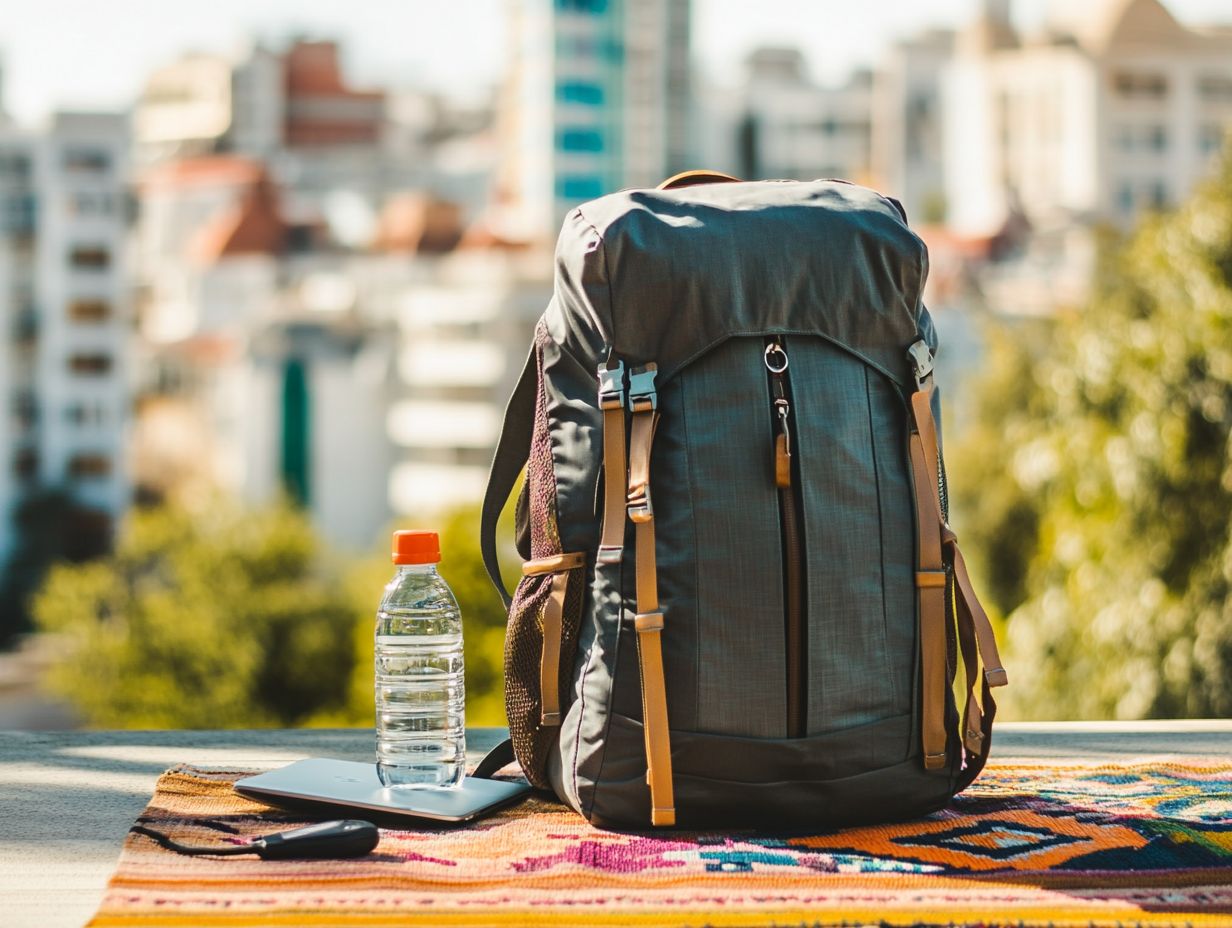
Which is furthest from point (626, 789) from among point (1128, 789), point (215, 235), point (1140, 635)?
point (215, 235)

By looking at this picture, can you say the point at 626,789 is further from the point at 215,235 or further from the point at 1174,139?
the point at 1174,139

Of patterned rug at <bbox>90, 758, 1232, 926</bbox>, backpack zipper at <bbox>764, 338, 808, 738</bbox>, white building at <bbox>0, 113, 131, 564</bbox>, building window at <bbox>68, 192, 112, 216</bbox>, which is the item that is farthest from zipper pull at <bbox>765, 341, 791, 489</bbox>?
building window at <bbox>68, 192, 112, 216</bbox>

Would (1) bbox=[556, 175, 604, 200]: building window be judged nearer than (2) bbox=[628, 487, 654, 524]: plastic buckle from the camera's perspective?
No

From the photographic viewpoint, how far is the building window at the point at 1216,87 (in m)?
64.4

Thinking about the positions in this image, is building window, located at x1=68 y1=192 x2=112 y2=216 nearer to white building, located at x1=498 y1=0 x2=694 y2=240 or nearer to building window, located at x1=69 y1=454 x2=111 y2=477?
building window, located at x1=69 y1=454 x2=111 y2=477

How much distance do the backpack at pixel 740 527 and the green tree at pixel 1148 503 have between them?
6.21 meters

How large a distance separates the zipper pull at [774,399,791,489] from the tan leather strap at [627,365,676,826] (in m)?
0.13

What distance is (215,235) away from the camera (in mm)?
55031

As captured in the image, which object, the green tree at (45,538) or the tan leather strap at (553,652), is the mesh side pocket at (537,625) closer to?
the tan leather strap at (553,652)

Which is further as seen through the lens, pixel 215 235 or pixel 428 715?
pixel 215 235

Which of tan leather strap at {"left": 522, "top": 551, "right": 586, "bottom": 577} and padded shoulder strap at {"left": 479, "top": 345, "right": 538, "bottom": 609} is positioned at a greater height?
padded shoulder strap at {"left": 479, "top": 345, "right": 538, "bottom": 609}

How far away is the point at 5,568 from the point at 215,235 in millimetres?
15558

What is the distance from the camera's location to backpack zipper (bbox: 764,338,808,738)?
1827 mm

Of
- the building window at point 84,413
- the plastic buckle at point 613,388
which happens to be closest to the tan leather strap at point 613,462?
the plastic buckle at point 613,388
